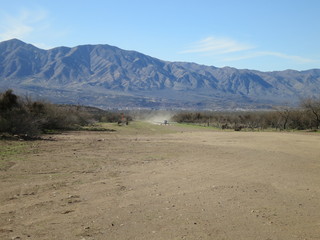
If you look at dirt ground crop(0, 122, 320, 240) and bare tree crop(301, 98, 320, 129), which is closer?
dirt ground crop(0, 122, 320, 240)

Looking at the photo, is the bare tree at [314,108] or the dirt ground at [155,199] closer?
the dirt ground at [155,199]

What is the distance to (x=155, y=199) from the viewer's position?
1087cm

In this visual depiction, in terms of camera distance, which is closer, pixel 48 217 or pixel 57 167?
pixel 48 217

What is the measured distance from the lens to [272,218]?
9.27m

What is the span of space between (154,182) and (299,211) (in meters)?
5.10

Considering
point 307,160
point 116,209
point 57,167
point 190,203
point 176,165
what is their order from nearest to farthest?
point 116,209, point 190,203, point 57,167, point 176,165, point 307,160

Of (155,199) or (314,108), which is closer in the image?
(155,199)

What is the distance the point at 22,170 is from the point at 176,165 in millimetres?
6751

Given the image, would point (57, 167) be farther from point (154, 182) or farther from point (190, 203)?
point (190, 203)

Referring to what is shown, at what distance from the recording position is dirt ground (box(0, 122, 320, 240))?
8.21 m

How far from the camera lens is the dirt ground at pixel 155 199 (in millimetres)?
8211

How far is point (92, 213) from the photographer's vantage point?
9281 millimetres

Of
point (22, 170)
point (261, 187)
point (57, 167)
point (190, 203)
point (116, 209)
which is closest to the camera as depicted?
point (116, 209)

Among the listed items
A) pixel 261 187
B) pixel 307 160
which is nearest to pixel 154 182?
pixel 261 187
